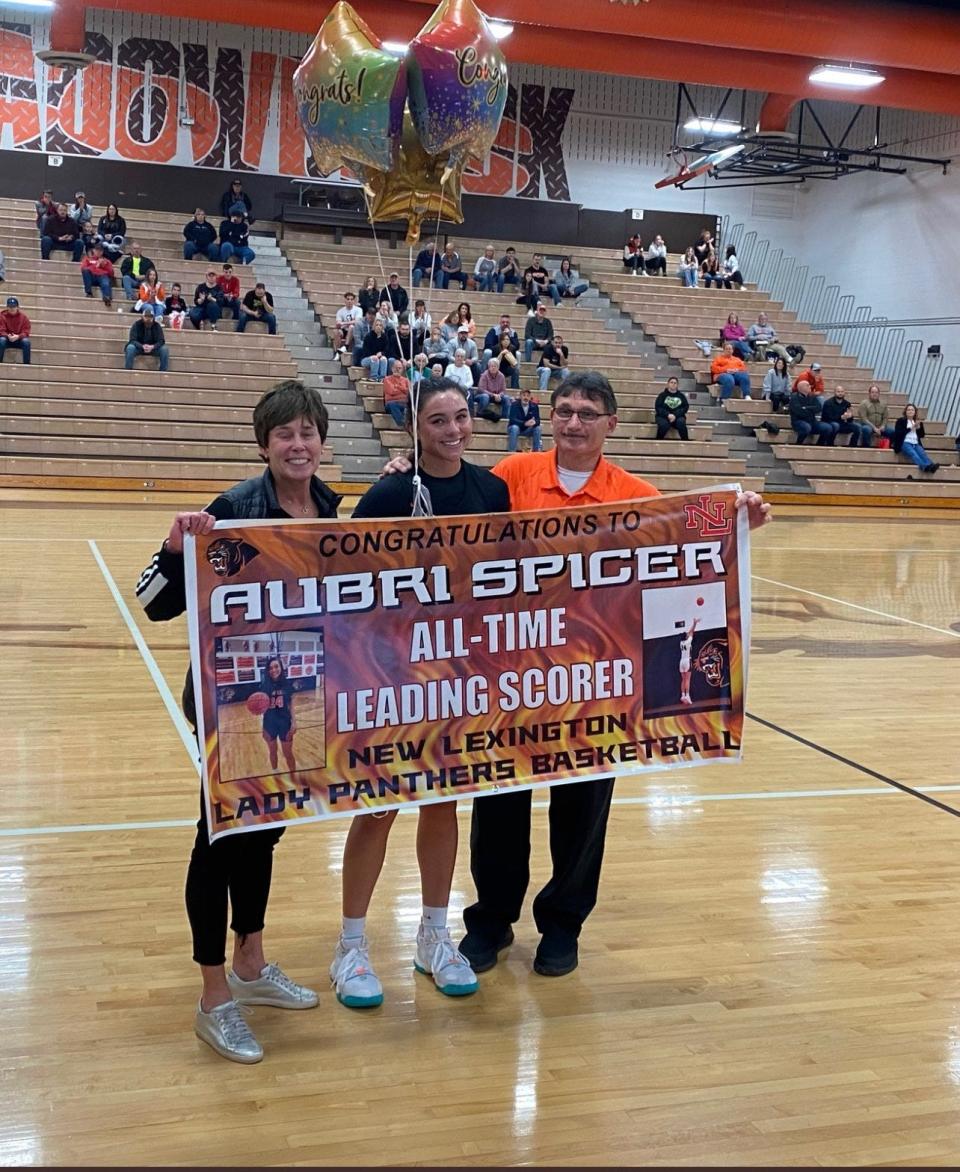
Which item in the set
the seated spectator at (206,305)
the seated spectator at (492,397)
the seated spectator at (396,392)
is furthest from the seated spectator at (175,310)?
the seated spectator at (492,397)

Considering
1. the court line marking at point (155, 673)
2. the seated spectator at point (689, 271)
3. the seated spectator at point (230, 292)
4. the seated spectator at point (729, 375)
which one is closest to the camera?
the court line marking at point (155, 673)

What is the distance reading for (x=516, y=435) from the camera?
51.1 feet

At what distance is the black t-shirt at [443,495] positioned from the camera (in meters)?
2.80

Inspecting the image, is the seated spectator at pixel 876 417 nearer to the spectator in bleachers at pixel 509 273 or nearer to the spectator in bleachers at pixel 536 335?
the spectator in bleachers at pixel 536 335

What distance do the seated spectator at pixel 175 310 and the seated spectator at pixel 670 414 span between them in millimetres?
6889

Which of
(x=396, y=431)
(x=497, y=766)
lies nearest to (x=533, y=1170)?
(x=497, y=766)

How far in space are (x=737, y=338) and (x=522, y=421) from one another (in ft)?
19.4

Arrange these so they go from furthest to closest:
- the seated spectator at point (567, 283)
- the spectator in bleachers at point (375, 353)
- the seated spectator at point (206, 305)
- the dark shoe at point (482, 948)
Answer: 1. the seated spectator at point (567, 283)
2. the seated spectator at point (206, 305)
3. the spectator in bleachers at point (375, 353)
4. the dark shoe at point (482, 948)

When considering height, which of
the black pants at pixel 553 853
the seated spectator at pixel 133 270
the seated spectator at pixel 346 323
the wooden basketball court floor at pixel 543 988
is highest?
the seated spectator at pixel 133 270

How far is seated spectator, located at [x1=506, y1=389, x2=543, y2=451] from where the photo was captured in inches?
614

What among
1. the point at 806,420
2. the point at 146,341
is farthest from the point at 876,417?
the point at 146,341

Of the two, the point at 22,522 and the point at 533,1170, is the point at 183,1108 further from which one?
the point at 22,522

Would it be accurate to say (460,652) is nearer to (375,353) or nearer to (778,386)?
(375,353)

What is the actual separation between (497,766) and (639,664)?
45 centimetres
